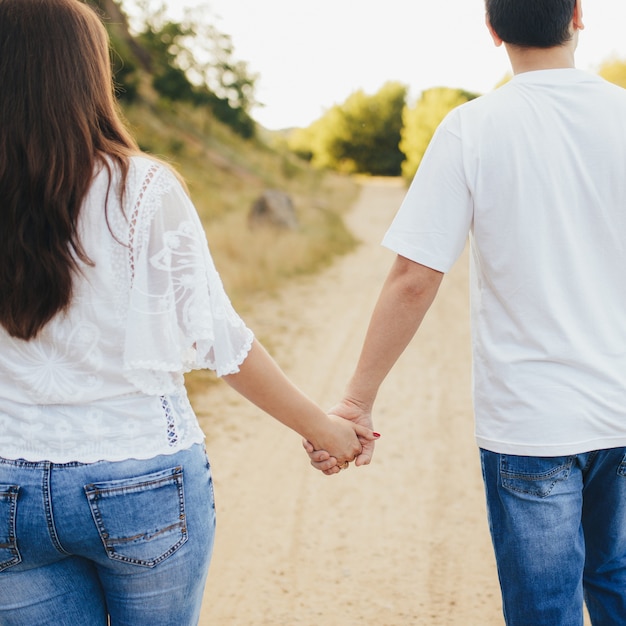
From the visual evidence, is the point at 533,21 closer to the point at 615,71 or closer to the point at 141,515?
the point at 141,515

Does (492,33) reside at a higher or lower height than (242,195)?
higher

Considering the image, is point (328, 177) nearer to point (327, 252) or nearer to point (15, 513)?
point (327, 252)

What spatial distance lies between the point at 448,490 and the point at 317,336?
12.8ft

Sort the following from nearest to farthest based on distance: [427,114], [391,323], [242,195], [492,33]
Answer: [492,33] → [391,323] → [242,195] → [427,114]

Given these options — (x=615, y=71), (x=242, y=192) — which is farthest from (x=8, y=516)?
(x=615, y=71)

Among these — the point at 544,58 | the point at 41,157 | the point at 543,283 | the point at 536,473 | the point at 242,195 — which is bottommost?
the point at 242,195

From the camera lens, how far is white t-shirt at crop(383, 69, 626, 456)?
1.88m

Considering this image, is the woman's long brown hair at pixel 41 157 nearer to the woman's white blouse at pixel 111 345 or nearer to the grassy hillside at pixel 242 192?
the woman's white blouse at pixel 111 345

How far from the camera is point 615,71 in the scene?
2100 centimetres

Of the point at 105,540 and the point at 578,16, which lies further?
the point at 578,16

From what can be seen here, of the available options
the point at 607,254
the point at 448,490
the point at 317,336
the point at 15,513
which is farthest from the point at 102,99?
the point at 317,336

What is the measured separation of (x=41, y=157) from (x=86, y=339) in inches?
14.2

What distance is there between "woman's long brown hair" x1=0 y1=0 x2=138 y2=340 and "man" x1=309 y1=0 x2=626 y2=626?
36.0 inches

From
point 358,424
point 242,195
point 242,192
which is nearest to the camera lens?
point 358,424
